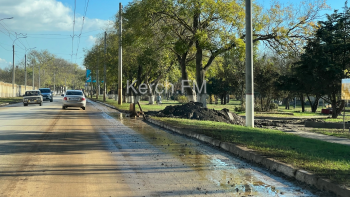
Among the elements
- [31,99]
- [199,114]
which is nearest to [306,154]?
[199,114]

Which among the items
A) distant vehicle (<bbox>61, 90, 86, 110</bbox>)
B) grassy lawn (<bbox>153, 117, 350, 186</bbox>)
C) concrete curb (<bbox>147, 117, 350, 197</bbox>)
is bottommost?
concrete curb (<bbox>147, 117, 350, 197</bbox>)

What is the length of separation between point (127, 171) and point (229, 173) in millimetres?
2021

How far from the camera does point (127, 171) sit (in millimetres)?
7000

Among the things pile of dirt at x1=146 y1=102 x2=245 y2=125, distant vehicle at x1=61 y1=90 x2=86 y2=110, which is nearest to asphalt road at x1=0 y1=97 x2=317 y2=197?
pile of dirt at x1=146 y1=102 x2=245 y2=125

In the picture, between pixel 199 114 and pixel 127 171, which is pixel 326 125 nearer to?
pixel 199 114

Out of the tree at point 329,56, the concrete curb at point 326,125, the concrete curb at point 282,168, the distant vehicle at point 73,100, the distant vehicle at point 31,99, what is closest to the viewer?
the concrete curb at point 282,168

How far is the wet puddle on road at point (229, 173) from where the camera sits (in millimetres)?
5746

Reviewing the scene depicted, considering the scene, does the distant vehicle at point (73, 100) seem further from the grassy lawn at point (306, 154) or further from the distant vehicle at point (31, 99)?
the grassy lawn at point (306, 154)

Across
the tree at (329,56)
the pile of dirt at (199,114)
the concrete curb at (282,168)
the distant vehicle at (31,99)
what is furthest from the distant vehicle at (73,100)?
the concrete curb at (282,168)

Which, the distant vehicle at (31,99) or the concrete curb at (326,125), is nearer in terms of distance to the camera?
the concrete curb at (326,125)

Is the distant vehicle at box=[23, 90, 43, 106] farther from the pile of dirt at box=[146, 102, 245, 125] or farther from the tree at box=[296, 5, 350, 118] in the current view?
the tree at box=[296, 5, 350, 118]

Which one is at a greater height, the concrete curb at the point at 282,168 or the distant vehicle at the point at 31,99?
the distant vehicle at the point at 31,99

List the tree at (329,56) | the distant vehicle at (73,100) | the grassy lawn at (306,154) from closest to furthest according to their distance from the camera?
the grassy lawn at (306,154), the tree at (329,56), the distant vehicle at (73,100)

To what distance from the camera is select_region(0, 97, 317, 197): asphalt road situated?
18.6ft
